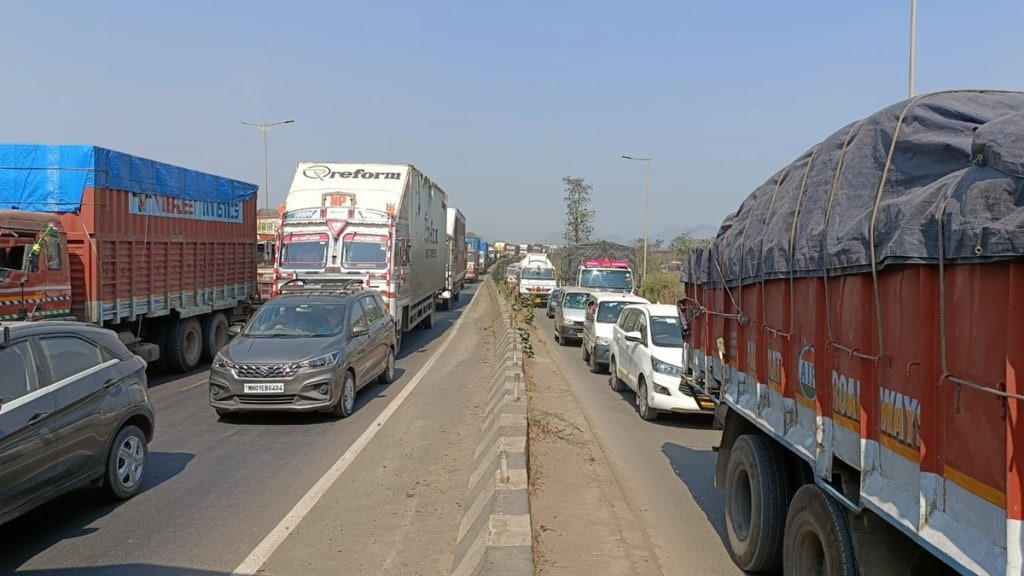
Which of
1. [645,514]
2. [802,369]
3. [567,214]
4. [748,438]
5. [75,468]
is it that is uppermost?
[567,214]

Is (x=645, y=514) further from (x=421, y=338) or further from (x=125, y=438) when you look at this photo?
(x=421, y=338)

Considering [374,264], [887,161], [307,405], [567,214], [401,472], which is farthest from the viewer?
[567,214]

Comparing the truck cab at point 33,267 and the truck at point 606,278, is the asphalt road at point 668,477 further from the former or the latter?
the truck at point 606,278

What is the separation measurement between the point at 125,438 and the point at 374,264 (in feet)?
31.1

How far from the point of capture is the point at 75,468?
5.69 m

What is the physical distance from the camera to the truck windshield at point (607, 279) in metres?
26.8

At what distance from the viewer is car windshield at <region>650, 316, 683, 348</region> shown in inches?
437

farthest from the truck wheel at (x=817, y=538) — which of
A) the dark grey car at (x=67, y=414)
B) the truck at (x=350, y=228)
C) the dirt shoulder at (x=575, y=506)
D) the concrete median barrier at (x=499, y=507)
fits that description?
the truck at (x=350, y=228)

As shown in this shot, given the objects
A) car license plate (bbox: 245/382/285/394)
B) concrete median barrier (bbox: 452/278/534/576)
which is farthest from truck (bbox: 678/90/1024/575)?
car license plate (bbox: 245/382/285/394)

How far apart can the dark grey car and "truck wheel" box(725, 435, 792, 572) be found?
5.06 meters

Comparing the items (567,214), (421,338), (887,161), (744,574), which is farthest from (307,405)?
(567,214)

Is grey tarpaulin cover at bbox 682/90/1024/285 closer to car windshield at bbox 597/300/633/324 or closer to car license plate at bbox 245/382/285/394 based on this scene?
car license plate at bbox 245/382/285/394

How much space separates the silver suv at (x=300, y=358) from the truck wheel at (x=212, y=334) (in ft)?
16.9

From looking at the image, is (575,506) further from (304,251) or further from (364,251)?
(304,251)
